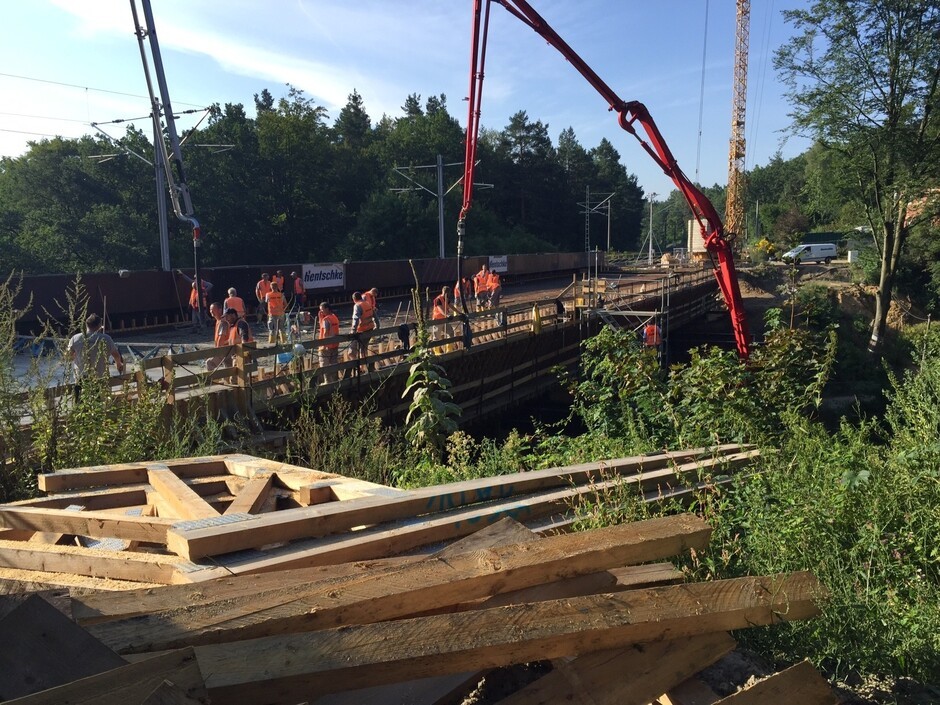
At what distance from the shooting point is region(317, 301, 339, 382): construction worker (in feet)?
38.9

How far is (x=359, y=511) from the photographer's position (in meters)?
3.85

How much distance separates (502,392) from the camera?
60.1 ft

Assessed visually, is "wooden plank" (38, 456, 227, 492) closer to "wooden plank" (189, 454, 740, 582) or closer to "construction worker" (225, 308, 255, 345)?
"wooden plank" (189, 454, 740, 582)

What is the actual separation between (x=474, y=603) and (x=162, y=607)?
118cm

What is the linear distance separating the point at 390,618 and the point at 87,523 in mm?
2418

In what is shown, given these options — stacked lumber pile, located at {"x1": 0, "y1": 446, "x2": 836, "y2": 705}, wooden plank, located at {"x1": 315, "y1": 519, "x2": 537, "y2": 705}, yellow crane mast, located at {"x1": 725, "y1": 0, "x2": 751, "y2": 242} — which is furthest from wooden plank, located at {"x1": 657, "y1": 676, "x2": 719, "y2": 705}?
yellow crane mast, located at {"x1": 725, "y1": 0, "x2": 751, "y2": 242}

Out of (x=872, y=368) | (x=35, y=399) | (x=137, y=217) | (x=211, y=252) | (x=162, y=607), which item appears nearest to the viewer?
(x=162, y=607)

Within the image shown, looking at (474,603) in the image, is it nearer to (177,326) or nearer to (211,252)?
(177,326)

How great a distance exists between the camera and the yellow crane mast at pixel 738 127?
247 ft

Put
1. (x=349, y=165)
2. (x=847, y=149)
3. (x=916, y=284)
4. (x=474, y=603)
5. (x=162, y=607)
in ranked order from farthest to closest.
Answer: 1. (x=349, y=165)
2. (x=916, y=284)
3. (x=847, y=149)
4. (x=474, y=603)
5. (x=162, y=607)

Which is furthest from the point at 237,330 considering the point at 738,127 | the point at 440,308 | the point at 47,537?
the point at 738,127

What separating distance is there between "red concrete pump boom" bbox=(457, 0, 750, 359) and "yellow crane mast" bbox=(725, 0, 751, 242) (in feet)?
190

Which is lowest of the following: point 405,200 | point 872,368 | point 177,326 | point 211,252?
point 872,368

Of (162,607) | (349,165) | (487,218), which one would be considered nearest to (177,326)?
(162,607)
